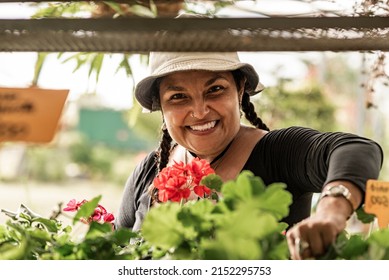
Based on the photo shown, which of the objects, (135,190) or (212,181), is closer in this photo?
(212,181)

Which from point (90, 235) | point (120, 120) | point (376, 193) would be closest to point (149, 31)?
point (90, 235)

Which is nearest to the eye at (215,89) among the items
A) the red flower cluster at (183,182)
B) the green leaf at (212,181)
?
the red flower cluster at (183,182)

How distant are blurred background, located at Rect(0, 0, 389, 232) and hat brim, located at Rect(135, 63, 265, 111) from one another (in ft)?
0.29

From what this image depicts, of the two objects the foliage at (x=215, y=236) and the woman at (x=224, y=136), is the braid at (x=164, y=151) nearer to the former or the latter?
the woman at (x=224, y=136)

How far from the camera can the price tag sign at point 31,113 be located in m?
0.67

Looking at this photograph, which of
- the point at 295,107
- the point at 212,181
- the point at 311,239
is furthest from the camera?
the point at 295,107

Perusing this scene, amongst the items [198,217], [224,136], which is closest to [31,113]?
[198,217]

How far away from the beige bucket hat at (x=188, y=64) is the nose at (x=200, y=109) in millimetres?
Result: 87

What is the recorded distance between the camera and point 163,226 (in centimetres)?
60

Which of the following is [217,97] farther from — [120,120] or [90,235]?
[120,120]

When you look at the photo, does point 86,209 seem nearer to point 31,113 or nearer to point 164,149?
point 31,113

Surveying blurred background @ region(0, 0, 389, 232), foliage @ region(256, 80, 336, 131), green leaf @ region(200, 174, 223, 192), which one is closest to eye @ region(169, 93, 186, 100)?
blurred background @ region(0, 0, 389, 232)
